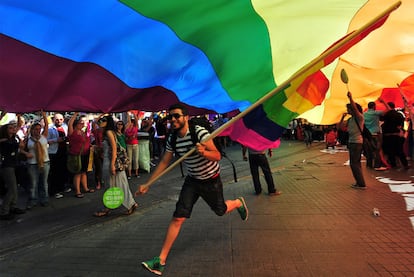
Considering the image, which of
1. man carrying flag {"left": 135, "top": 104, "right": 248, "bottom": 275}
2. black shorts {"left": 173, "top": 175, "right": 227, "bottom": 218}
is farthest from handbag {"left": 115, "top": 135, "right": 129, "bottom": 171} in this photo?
black shorts {"left": 173, "top": 175, "right": 227, "bottom": 218}

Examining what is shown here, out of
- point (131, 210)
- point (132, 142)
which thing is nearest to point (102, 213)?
point (131, 210)

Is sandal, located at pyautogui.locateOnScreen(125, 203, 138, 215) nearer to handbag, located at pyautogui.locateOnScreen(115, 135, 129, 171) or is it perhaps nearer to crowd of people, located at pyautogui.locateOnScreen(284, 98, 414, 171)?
handbag, located at pyautogui.locateOnScreen(115, 135, 129, 171)

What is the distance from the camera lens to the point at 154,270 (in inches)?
131

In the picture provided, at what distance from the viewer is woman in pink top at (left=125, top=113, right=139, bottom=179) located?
930cm

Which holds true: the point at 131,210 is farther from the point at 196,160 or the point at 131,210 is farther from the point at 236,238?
the point at 196,160

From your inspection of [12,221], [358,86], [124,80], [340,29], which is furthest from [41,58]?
[358,86]

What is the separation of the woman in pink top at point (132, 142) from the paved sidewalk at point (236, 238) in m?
2.61

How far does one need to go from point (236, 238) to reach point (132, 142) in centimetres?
584

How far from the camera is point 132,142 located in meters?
9.45

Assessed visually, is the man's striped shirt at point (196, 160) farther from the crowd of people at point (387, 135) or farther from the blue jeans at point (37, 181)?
the crowd of people at point (387, 135)

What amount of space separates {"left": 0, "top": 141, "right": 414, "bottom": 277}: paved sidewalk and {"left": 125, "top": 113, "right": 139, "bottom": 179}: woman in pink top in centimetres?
261

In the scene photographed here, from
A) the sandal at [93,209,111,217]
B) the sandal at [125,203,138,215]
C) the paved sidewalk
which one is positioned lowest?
the paved sidewalk

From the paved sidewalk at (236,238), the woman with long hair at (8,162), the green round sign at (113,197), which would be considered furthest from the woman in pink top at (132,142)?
the green round sign at (113,197)

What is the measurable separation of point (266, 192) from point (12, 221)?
16.5 ft
